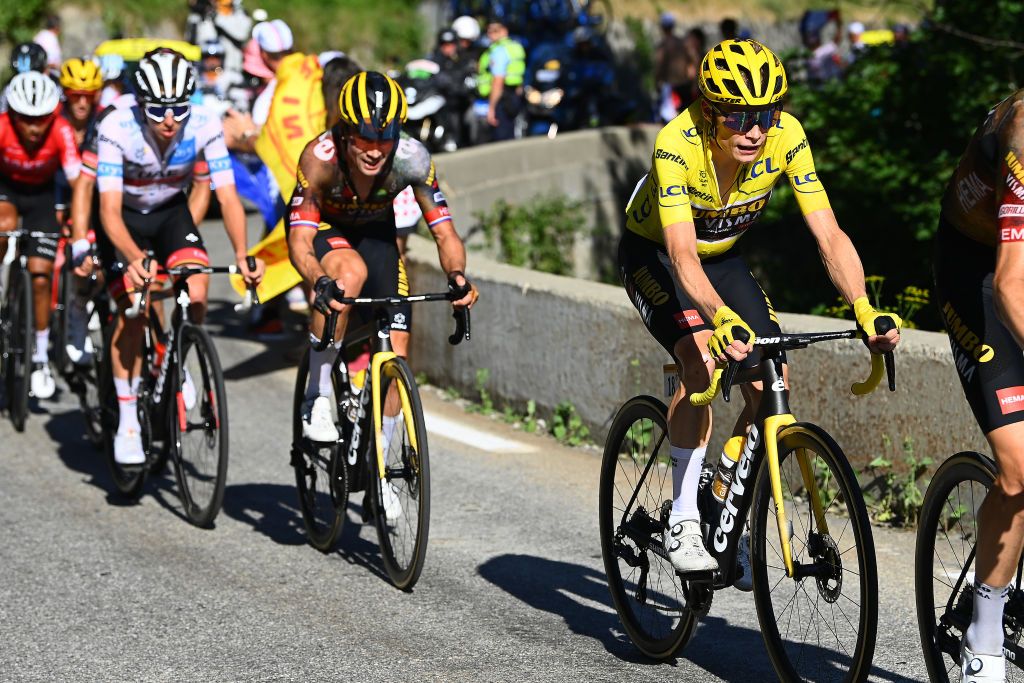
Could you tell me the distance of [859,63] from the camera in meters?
13.5

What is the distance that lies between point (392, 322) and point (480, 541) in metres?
1.19

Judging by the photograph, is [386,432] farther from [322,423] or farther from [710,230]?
[710,230]

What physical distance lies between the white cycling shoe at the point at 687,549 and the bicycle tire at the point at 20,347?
5435 mm

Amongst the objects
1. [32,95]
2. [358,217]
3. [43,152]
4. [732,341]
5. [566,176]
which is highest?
[32,95]

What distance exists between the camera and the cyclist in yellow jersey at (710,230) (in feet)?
16.3

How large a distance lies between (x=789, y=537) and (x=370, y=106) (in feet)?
8.67

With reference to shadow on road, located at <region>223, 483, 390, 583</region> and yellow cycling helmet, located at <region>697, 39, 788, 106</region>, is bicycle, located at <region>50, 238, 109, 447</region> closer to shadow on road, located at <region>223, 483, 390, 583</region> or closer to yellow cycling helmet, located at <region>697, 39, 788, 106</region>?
shadow on road, located at <region>223, 483, 390, 583</region>

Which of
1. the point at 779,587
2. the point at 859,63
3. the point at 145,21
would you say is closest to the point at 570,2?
the point at 145,21

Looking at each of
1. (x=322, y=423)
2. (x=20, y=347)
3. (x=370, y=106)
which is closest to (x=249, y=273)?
(x=322, y=423)

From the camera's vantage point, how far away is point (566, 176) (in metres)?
16.2

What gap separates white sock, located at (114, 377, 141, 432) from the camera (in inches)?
320

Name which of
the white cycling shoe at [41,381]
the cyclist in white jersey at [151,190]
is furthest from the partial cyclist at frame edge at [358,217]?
the white cycling shoe at [41,381]

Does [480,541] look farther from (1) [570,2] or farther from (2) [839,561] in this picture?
(1) [570,2]

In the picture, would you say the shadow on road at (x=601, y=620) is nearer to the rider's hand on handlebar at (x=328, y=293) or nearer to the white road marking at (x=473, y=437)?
the rider's hand on handlebar at (x=328, y=293)
